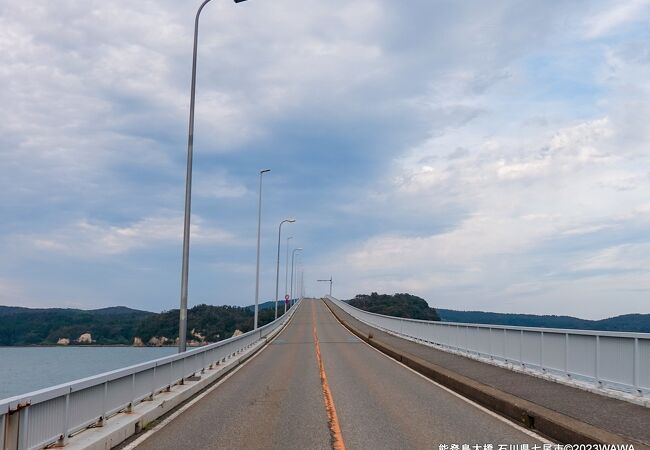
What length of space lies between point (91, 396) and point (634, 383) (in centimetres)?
944

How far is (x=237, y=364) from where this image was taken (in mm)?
24641

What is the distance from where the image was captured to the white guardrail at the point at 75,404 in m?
6.66

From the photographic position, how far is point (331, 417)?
1186 centimetres

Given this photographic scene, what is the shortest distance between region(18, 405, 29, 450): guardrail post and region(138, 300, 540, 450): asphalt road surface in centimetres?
257

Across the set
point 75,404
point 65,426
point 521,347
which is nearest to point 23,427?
point 65,426

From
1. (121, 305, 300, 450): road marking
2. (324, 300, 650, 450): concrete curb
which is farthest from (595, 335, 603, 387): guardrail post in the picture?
(121, 305, 300, 450): road marking

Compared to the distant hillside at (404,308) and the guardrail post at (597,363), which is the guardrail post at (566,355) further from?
the distant hillside at (404,308)

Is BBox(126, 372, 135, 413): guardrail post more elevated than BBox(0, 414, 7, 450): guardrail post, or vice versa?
BBox(0, 414, 7, 450): guardrail post

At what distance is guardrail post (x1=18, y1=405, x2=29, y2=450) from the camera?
265 inches

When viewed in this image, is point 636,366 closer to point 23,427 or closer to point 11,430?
point 23,427

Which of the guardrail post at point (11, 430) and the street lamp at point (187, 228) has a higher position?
the street lamp at point (187, 228)

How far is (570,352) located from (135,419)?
381 inches

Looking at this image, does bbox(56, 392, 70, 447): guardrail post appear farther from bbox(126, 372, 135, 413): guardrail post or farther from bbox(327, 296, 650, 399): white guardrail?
bbox(327, 296, 650, 399): white guardrail

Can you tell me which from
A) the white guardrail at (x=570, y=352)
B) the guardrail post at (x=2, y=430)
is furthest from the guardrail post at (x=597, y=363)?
the guardrail post at (x=2, y=430)
